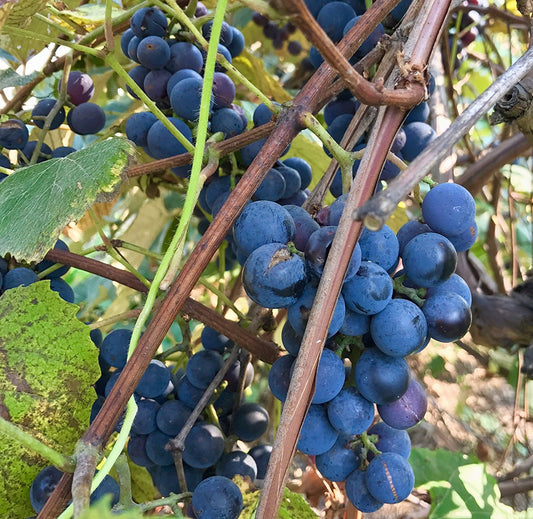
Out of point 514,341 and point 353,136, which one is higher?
point 353,136

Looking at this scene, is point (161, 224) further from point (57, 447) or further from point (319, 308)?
point (319, 308)

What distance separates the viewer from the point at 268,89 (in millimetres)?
1242

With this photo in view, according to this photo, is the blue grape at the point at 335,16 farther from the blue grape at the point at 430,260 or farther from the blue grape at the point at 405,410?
the blue grape at the point at 405,410

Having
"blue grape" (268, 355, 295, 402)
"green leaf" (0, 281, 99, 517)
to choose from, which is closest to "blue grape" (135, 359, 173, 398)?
"green leaf" (0, 281, 99, 517)

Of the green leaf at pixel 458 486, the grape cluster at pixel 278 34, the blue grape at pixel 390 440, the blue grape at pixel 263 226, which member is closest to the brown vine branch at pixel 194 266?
the blue grape at pixel 263 226

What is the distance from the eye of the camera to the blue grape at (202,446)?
809mm

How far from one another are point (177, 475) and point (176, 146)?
51 centimetres

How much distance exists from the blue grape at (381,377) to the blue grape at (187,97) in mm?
473

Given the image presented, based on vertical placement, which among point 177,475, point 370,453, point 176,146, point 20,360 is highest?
point 176,146

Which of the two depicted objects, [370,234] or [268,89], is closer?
[370,234]

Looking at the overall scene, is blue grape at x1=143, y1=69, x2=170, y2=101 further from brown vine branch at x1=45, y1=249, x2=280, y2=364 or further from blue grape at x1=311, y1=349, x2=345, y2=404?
blue grape at x1=311, y1=349, x2=345, y2=404

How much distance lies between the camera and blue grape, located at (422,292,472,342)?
0.62 m

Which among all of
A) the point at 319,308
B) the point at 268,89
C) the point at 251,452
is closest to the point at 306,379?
the point at 319,308

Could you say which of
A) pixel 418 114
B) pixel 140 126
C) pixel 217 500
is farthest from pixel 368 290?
pixel 140 126
